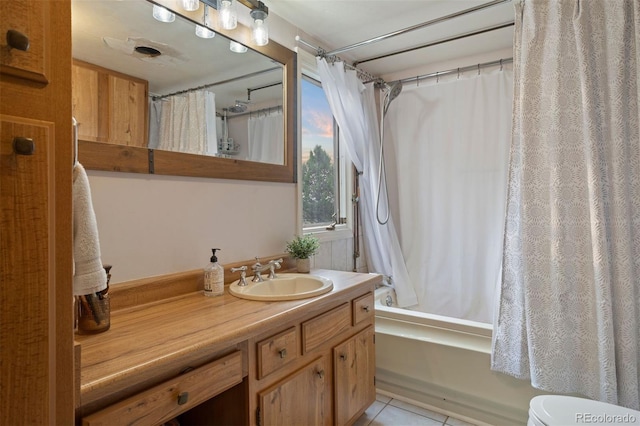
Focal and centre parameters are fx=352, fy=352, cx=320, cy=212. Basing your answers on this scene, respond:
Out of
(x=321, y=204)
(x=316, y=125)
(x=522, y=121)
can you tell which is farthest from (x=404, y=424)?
(x=316, y=125)

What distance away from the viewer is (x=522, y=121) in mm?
1739

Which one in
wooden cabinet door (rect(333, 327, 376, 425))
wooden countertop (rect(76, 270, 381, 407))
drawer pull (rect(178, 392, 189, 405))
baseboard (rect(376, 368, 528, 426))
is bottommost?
baseboard (rect(376, 368, 528, 426))

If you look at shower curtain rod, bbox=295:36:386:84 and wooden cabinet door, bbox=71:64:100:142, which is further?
shower curtain rod, bbox=295:36:386:84

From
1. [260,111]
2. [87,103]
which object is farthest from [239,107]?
[87,103]

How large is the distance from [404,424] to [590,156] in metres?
1.60

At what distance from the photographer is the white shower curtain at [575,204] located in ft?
5.04

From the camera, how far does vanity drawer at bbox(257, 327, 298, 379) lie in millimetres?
1162

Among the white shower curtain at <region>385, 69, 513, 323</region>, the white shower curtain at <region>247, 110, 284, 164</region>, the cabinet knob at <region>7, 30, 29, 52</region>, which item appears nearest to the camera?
the cabinet knob at <region>7, 30, 29, 52</region>

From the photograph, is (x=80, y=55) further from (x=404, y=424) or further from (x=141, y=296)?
(x=404, y=424)

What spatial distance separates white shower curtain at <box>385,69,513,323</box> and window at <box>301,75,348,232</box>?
52 cm

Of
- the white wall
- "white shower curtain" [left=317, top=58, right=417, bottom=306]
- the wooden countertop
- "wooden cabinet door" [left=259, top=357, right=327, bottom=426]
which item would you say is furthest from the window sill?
"wooden cabinet door" [left=259, top=357, right=327, bottom=426]

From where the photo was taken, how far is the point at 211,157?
1.60m

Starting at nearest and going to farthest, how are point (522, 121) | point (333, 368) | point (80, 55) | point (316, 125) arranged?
point (80, 55), point (333, 368), point (522, 121), point (316, 125)

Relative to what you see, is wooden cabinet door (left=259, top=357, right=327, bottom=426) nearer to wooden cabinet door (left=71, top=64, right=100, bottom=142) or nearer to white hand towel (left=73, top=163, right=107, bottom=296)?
white hand towel (left=73, top=163, right=107, bottom=296)
